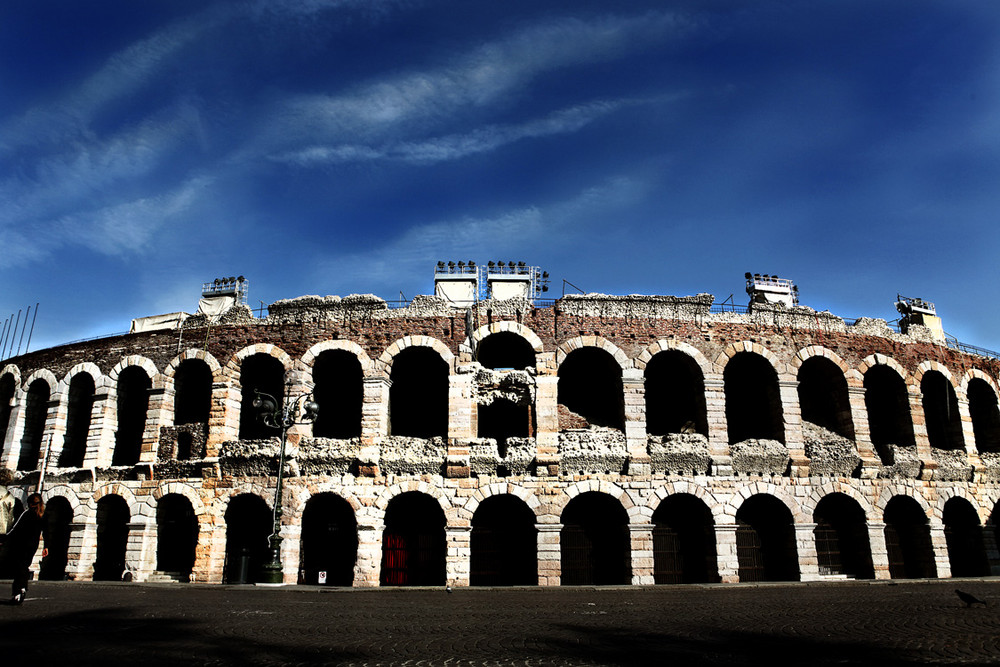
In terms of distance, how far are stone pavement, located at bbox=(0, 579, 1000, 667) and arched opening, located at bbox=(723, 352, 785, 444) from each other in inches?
337

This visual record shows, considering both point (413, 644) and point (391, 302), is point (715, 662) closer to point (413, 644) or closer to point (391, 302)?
point (413, 644)

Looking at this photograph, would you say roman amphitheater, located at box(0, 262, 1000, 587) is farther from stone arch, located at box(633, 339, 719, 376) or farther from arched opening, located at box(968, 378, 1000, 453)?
arched opening, located at box(968, 378, 1000, 453)

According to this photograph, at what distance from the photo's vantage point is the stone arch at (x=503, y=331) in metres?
21.8

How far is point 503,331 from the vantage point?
22.1 m

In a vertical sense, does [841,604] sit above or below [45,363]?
below

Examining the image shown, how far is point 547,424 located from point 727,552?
6.28 meters

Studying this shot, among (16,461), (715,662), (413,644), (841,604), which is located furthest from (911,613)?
(16,461)

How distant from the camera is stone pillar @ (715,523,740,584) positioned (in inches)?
791

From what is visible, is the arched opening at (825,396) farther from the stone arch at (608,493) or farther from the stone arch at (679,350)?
the stone arch at (608,493)

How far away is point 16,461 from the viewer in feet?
80.5

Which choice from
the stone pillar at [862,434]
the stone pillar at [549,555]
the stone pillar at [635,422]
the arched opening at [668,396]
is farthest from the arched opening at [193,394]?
the stone pillar at [862,434]

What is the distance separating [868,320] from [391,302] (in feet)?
53.6

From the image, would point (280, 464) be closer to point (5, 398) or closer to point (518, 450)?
point (518, 450)

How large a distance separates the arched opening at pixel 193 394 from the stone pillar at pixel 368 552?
7231 mm
